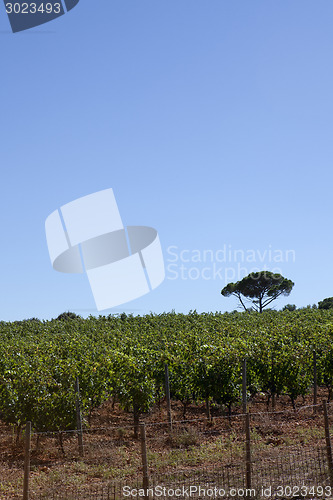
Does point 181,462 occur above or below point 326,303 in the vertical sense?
below

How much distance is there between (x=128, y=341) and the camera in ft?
63.6

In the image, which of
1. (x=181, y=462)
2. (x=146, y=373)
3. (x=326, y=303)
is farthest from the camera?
(x=326, y=303)

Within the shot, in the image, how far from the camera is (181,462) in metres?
10.8

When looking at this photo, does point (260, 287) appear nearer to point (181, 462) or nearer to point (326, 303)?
point (326, 303)

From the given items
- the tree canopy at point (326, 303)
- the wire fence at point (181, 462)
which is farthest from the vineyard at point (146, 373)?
the tree canopy at point (326, 303)

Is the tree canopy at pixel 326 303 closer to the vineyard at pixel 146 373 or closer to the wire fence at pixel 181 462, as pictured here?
the vineyard at pixel 146 373

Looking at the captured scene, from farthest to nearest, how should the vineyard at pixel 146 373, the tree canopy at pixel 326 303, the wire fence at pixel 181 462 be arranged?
the tree canopy at pixel 326 303 → the vineyard at pixel 146 373 → the wire fence at pixel 181 462

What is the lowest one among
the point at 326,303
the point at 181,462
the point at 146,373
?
the point at 181,462

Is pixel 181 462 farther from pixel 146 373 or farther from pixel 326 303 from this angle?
pixel 326 303

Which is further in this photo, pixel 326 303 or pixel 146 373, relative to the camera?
pixel 326 303

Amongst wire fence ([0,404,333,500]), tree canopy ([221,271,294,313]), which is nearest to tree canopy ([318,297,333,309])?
tree canopy ([221,271,294,313])

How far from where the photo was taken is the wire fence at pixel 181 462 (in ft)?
26.6

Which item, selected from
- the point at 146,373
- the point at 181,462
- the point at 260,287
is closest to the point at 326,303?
the point at 260,287

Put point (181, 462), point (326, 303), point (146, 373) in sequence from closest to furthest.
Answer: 1. point (181, 462)
2. point (146, 373)
3. point (326, 303)
